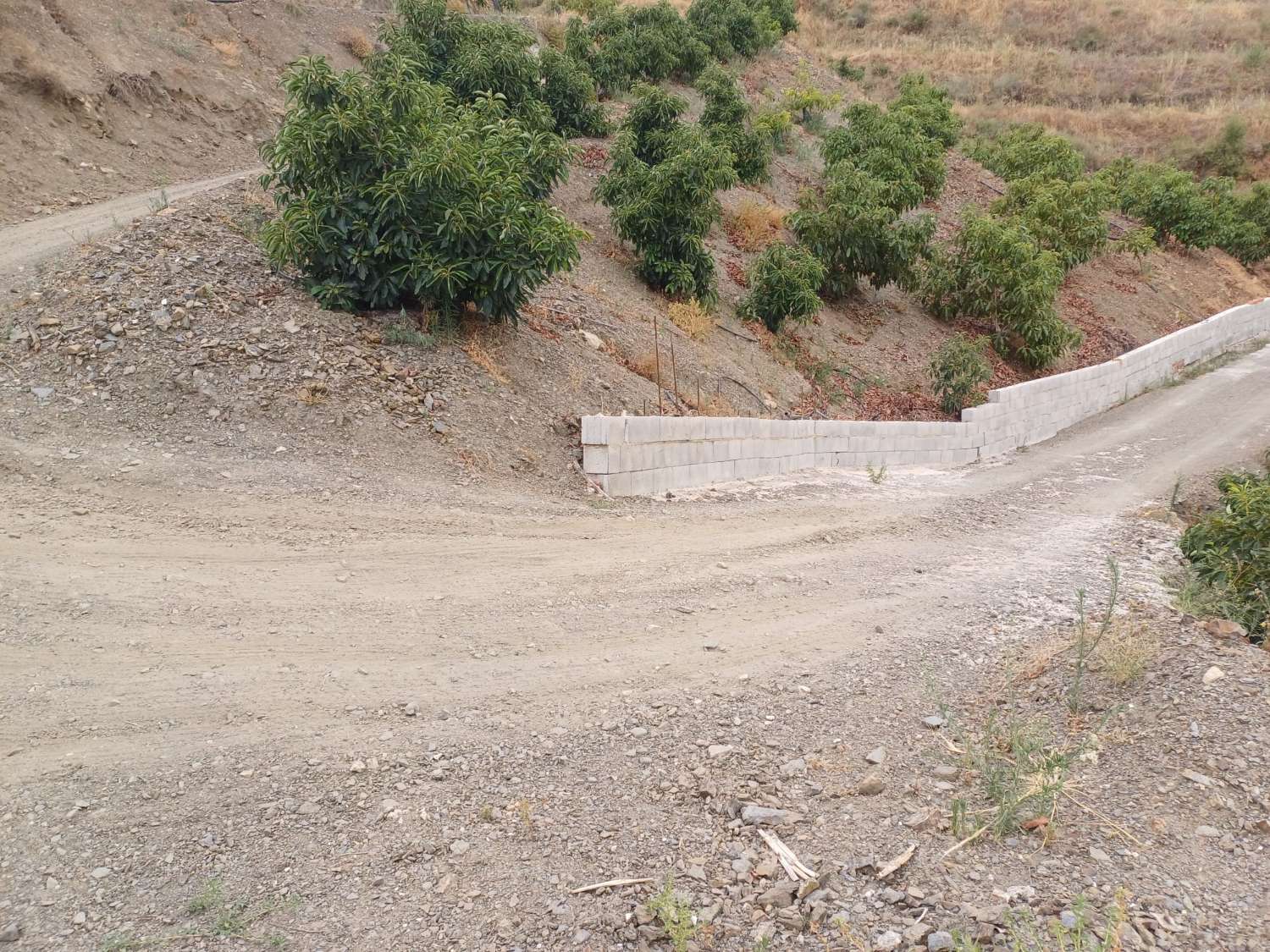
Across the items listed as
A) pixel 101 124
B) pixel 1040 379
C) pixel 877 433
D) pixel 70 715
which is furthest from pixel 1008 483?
pixel 101 124

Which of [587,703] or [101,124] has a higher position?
[101,124]

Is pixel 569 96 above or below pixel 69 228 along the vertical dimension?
above

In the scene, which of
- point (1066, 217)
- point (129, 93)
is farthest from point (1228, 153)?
point (129, 93)

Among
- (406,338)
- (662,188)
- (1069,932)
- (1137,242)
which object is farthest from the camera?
(1137,242)

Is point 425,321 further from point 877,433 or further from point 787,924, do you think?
point 787,924

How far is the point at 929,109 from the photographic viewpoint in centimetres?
2394

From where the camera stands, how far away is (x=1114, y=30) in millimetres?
42750

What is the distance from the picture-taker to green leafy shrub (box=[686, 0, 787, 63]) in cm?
2511

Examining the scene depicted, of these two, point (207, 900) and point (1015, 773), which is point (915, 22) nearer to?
point (1015, 773)

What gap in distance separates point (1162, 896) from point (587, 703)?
272cm

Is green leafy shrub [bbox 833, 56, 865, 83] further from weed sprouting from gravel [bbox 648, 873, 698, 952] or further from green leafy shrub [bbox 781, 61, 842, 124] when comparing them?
weed sprouting from gravel [bbox 648, 873, 698, 952]

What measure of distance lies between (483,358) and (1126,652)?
243 inches

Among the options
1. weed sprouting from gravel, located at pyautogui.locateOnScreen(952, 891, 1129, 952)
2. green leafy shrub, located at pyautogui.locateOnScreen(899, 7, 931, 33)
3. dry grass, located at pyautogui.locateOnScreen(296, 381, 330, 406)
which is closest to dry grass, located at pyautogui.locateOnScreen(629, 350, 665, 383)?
dry grass, located at pyautogui.locateOnScreen(296, 381, 330, 406)

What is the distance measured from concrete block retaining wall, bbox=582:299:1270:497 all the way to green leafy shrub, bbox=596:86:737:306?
10.7 ft
